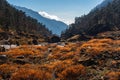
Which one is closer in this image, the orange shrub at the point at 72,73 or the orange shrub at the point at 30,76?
the orange shrub at the point at 30,76

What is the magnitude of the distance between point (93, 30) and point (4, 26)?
54803 millimetres

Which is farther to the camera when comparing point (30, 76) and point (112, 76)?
point (112, 76)

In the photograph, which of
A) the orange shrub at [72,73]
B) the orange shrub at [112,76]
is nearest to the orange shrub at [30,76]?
the orange shrub at [72,73]

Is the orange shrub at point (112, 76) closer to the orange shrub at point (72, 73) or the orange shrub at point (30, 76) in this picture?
the orange shrub at point (72, 73)

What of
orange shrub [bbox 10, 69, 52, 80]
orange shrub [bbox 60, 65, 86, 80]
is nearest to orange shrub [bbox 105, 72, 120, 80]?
orange shrub [bbox 60, 65, 86, 80]

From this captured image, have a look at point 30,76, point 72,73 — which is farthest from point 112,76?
point 30,76

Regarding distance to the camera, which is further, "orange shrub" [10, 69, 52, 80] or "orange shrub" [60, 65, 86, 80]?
"orange shrub" [60, 65, 86, 80]

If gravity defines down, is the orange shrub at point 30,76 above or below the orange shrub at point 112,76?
above

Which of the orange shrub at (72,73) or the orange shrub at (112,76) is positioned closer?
the orange shrub at (112,76)

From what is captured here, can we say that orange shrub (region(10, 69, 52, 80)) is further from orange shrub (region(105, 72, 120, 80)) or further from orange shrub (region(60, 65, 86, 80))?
orange shrub (region(105, 72, 120, 80))

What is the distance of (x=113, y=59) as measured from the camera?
40.0 metres

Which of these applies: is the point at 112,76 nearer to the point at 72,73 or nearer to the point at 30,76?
the point at 72,73

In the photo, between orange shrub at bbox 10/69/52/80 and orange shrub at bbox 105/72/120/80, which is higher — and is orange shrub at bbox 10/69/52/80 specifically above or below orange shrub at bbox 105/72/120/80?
above

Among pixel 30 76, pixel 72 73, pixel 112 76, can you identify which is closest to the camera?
pixel 30 76
